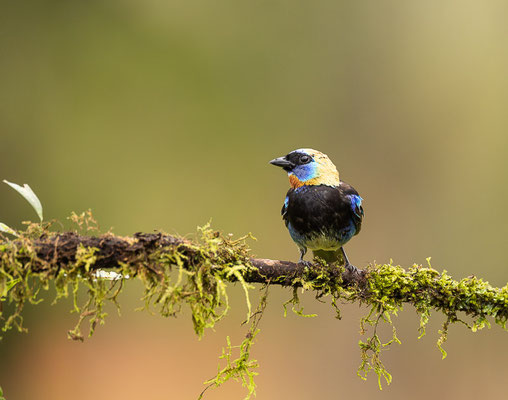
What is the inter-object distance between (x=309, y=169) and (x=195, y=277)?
4.11ft

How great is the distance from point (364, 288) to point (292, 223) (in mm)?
687

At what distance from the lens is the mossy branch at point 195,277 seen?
59.5 inches

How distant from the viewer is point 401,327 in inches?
193

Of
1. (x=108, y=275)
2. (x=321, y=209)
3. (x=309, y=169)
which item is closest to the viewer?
(x=108, y=275)

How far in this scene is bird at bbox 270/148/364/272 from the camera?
261cm

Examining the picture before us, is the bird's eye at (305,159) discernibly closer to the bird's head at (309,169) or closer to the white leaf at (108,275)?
the bird's head at (309,169)

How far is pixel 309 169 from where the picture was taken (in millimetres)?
2785

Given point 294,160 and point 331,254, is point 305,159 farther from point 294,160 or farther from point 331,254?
point 331,254

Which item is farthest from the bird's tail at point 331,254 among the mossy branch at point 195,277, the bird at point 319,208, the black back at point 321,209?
the mossy branch at point 195,277

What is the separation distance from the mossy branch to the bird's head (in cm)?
71

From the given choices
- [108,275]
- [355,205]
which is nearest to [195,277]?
[108,275]

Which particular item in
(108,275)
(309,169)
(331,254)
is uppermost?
(309,169)

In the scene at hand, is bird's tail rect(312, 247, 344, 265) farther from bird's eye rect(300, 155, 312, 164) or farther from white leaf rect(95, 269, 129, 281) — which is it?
white leaf rect(95, 269, 129, 281)

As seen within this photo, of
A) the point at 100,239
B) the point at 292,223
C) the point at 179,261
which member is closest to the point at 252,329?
the point at 179,261
